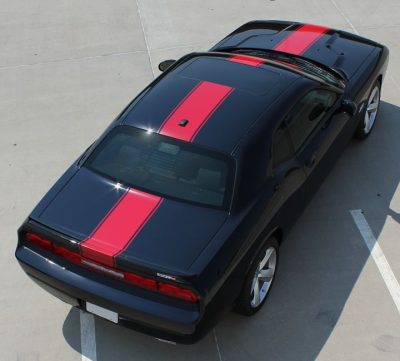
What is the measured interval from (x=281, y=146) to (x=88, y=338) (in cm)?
197

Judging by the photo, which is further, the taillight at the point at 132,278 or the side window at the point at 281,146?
the side window at the point at 281,146

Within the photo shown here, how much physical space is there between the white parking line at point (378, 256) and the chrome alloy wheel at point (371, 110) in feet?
3.85

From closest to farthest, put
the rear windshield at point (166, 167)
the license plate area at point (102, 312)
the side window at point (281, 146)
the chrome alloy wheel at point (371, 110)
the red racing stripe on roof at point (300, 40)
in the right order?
the license plate area at point (102, 312) < the rear windshield at point (166, 167) < the side window at point (281, 146) < the red racing stripe on roof at point (300, 40) < the chrome alloy wheel at point (371, 110)

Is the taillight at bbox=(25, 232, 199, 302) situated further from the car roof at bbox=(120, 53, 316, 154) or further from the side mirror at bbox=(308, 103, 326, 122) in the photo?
the side mirror at bbox=(308, 103, 326, 122)

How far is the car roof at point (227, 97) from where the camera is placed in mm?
4125

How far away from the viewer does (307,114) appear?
4.65 m

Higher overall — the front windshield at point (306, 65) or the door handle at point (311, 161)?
the front windshield at point (306, 65)

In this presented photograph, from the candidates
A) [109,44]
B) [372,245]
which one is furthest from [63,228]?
[109,44]

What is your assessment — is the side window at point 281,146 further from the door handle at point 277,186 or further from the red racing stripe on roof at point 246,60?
the red racing stripe on roof at point 246,60

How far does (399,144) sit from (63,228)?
148 inches

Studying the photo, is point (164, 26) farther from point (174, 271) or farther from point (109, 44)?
point (174, 271)

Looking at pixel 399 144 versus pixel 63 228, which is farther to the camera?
pixel 399 144

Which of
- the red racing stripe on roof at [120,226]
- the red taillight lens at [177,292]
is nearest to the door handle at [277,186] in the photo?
the red racing stripe on roof at [120,226]

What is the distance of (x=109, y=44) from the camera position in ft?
26.5
